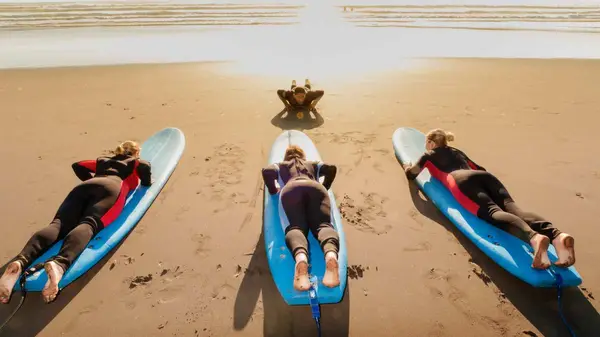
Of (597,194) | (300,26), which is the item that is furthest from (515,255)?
(300,26)

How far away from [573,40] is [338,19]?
12.0 m

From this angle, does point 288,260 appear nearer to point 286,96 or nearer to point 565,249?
point 565,249

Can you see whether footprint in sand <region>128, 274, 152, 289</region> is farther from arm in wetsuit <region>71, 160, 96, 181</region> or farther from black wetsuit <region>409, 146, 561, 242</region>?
black wetsuit <region>409, 146, 561, 242</region>

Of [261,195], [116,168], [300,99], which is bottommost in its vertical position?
[261,195]

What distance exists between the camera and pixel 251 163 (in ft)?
20.1

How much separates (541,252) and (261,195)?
11.3 feet

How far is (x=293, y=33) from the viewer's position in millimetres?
17312

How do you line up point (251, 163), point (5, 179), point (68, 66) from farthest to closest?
1. point (68, 66)
2. point (251, 163)
3. point (5, 179)

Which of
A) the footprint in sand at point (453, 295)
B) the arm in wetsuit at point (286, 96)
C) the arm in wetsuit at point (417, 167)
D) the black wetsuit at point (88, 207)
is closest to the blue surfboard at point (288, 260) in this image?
the footprint in sand at point (453, 295)

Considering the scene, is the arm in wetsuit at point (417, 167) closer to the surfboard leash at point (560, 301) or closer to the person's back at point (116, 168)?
the surfboard leash at point (560, 301)

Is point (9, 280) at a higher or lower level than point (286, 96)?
lower

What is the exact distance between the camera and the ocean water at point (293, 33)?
1290cm

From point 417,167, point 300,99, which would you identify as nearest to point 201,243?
point 417,167

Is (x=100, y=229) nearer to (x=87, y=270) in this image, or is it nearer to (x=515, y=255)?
(x=87, y=270)
